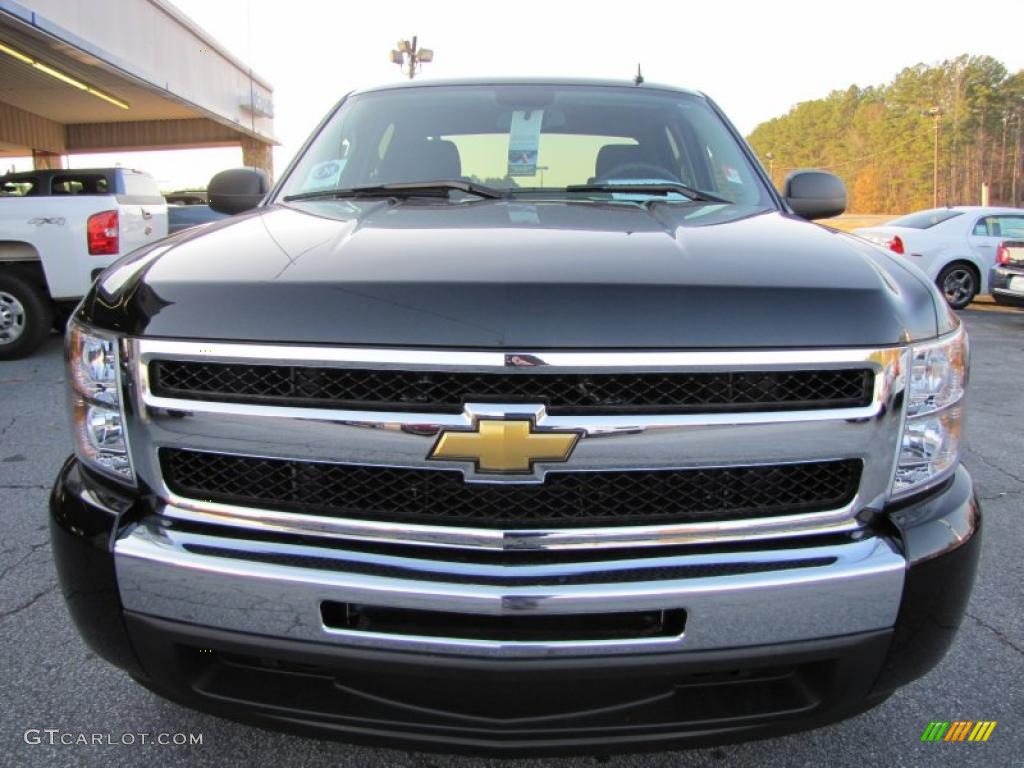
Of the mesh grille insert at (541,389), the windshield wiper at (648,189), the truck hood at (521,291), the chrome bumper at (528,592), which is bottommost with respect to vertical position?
the chrome bumper at (528,592)

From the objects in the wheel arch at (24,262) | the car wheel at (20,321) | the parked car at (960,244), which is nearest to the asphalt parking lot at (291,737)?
the car wheel at (20,321)

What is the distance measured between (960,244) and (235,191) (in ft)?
40.2

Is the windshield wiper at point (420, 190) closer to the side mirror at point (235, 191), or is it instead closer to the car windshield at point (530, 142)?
the car windshield at point (530, 142)

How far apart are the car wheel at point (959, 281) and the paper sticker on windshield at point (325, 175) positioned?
12001 mm

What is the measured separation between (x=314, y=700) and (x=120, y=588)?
1.41 ft

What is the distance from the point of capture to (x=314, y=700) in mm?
1496

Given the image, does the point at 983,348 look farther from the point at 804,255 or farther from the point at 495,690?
the point at 495,690

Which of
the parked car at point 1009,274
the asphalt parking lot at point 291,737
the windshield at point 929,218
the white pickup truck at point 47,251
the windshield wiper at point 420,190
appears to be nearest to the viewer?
the asphalt parking lot at point 291,737

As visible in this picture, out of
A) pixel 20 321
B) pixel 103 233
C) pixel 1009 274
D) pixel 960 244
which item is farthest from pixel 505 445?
pixel 960 244

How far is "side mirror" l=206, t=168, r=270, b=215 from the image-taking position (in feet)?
9.71

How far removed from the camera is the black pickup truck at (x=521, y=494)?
1.38 m

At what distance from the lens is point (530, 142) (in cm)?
283

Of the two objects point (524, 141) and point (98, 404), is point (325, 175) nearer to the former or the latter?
point (524, 141)

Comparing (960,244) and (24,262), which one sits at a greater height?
(960,244)
